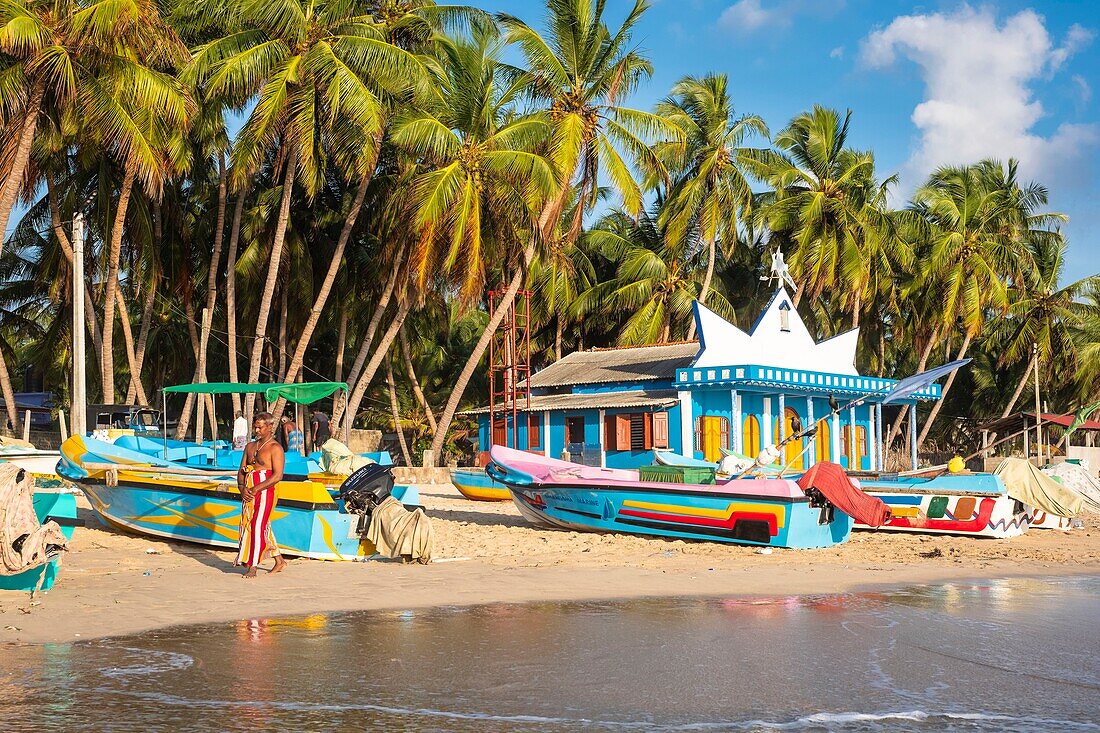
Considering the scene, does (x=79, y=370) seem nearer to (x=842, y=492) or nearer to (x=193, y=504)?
(x=193, y=504)

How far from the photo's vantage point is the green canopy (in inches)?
811

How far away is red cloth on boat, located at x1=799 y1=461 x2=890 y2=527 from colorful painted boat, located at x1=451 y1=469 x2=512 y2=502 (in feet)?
31.1

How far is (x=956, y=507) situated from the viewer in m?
17.8

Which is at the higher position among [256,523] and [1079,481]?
[256,523]

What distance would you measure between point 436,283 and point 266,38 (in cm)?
835

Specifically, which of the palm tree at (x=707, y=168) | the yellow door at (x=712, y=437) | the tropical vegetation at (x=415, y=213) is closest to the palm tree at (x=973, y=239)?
the tropical vegetation at (x=415, y=213)

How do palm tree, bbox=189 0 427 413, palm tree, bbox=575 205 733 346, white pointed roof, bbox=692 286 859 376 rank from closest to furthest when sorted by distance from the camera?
1. palm tree, bbox=189 0 427 413
2. white pointed roof, bbox=692 286 859 376
3. palm tree, bbox=575 205 733 346

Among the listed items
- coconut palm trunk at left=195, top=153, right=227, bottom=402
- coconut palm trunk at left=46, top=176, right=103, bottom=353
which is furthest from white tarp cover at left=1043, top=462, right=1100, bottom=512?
coconut palm trunk at left=46, top=176, right=103, bottom=353

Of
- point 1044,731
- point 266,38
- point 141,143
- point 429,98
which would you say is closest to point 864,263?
point 429,98

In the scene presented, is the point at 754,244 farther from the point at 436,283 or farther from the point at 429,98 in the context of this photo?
the point at 429,98

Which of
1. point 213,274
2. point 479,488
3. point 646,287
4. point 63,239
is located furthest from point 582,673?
point 646,287

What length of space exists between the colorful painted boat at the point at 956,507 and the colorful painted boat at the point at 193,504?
9649 millimetres

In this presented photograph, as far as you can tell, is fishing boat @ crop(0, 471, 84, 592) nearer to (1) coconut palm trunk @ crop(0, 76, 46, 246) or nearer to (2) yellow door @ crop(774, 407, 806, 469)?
(1) coconut palm trunk @ crop(0, 76, 46, 246)

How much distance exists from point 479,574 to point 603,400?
59.3ft
